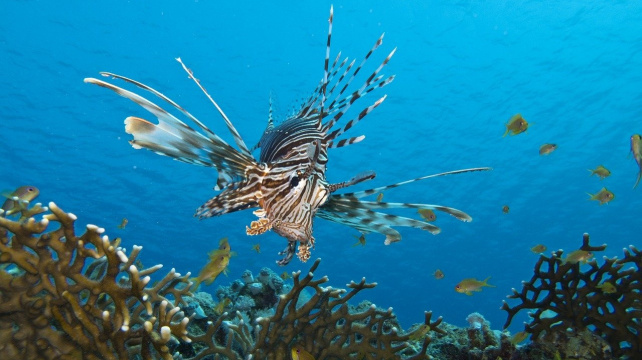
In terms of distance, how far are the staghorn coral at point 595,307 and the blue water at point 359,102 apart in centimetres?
1359

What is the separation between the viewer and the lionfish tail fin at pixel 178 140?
2107mm

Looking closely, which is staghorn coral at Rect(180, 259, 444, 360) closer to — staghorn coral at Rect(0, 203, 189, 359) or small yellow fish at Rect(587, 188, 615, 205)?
staghorn coral at Rect(0, 203, 189, 359)

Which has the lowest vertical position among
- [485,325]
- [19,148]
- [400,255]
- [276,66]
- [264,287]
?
[485,325]

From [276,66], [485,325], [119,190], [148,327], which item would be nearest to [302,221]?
[148,327]

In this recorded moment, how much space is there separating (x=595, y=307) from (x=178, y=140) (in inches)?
156

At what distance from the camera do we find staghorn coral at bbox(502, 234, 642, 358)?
342cm

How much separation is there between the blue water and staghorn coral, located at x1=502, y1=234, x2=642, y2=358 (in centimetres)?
1359

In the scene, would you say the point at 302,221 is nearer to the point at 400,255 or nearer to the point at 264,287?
the point at 264,287

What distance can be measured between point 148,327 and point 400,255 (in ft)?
115

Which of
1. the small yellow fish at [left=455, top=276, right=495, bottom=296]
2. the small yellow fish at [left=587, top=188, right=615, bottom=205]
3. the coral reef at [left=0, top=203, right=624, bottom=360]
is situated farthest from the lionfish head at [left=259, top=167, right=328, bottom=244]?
the small yellow fish at [left=587, top=188, right=615, bottom=205]

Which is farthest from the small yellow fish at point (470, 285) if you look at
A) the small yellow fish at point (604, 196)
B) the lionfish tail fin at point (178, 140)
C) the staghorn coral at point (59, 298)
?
the staghorn coral at point (59, 298)

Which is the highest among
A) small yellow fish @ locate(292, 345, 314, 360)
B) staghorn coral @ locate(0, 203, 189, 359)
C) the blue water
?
the blue water

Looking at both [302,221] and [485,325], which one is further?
[485,325]

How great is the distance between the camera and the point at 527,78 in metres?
20.0
